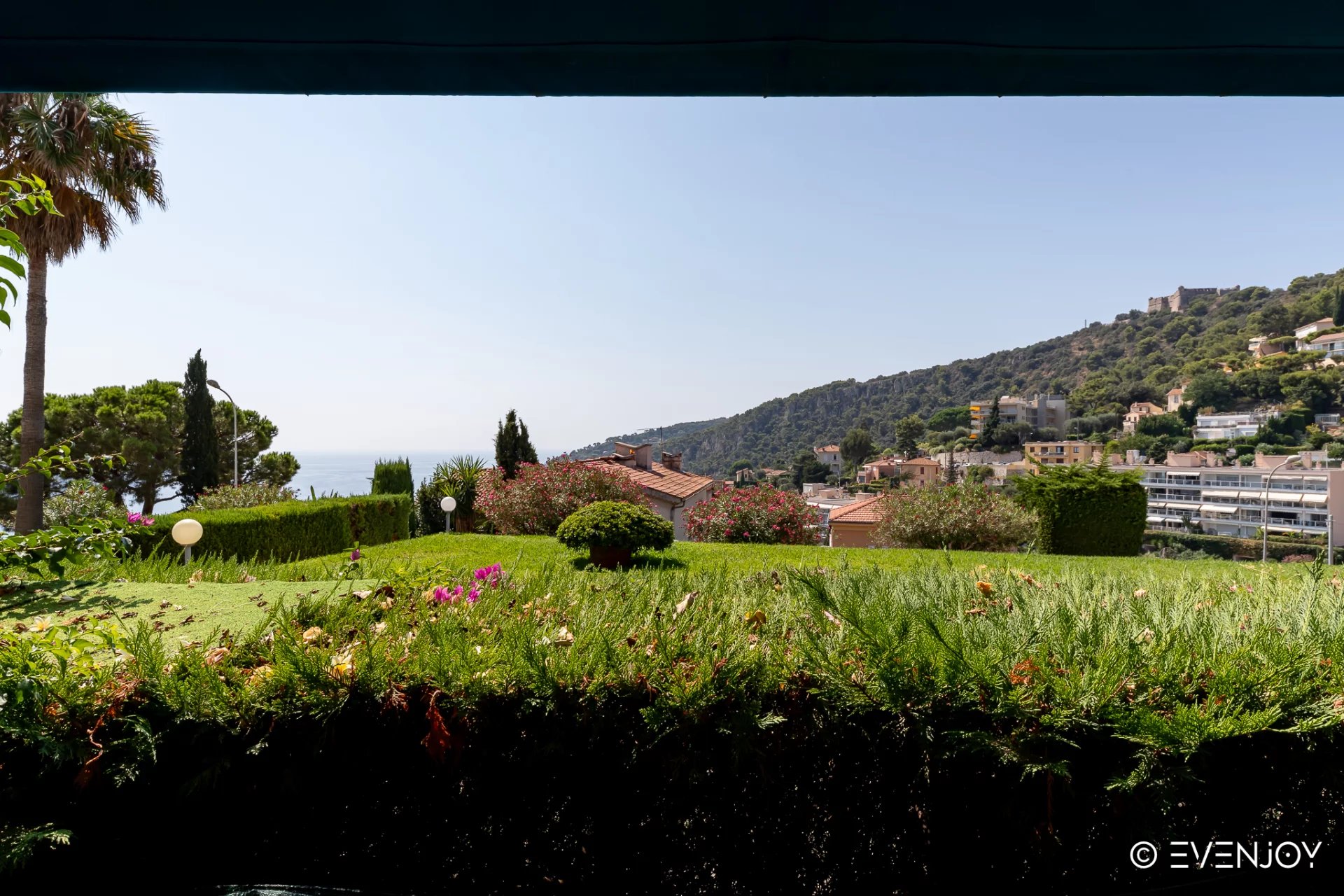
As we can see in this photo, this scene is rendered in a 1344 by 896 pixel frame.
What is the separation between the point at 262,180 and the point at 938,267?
31.5 meters

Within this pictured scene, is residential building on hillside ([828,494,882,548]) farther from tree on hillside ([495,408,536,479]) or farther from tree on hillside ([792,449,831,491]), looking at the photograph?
tree on hillside ([792,449,831,491])

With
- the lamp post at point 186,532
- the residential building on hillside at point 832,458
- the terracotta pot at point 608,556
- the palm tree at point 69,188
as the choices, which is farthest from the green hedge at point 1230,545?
the palm tree at point 69,188

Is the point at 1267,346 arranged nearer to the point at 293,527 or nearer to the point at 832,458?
the point at 832,458

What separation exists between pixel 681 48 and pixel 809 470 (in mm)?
43009

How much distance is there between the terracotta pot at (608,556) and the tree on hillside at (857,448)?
4173 centimetres

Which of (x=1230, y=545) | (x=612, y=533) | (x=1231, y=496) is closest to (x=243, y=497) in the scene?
(x=612, y=533)

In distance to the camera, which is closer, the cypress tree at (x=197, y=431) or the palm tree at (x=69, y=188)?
the palm tree at (x=69, y=188)

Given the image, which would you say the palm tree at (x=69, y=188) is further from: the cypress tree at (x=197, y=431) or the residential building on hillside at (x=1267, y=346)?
the residential building on hillside at (x=1267, y=346)

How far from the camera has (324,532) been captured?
9.47m

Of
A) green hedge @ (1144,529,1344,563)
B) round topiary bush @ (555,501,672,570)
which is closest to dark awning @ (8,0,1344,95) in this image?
round topiary bush @ (555,501,672,570)

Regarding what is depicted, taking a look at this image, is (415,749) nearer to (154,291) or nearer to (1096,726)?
(1096,726)

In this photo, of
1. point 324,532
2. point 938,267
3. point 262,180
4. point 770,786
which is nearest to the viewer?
point 770,786

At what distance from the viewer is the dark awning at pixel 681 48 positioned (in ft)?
4.05

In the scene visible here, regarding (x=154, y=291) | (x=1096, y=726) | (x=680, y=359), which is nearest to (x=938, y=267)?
(x=680, y=359)
